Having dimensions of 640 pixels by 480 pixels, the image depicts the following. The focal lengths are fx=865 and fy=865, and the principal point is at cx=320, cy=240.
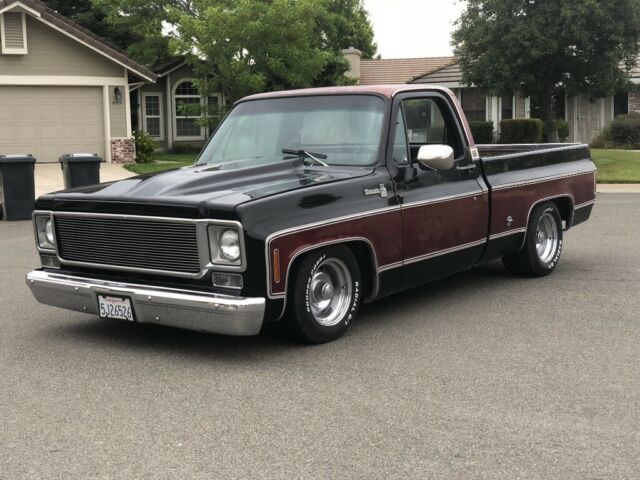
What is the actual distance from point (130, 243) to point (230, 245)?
2.73 feet

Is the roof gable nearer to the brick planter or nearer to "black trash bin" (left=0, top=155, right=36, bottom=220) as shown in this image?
the brick planter

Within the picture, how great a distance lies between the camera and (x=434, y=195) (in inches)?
278

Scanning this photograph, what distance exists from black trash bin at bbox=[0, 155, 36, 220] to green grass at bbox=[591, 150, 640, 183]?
42.6 feet

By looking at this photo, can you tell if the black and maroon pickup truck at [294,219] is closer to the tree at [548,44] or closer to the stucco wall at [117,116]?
the tree at [548,44]

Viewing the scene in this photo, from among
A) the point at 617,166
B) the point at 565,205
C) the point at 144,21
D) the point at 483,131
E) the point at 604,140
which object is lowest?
the point at 565,205

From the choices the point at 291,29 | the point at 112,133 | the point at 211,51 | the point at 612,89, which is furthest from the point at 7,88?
the point at 612,89

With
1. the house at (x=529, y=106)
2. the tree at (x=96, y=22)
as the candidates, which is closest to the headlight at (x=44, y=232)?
the house at (x=529, y=106)

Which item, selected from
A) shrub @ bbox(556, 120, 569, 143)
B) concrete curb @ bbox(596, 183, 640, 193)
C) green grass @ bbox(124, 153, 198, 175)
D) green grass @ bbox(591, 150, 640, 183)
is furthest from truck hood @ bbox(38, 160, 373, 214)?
shrub @ bbox(556, 120, 569, 143)

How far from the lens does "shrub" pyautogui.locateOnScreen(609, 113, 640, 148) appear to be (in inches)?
1292

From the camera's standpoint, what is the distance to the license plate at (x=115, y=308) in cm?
591

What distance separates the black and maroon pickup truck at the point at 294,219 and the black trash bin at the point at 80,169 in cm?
949

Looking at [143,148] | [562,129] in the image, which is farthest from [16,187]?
[562,129]

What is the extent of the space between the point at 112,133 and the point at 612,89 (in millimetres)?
16300

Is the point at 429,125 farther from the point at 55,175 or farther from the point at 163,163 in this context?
the point at 163,163
